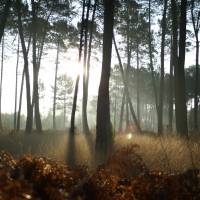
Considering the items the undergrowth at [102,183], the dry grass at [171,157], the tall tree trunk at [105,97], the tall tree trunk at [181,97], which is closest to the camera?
the undergrowth at [102,183]

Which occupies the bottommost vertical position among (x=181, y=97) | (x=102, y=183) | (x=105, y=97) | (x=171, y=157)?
(x=171, y=157)

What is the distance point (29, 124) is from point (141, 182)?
57.0 ft

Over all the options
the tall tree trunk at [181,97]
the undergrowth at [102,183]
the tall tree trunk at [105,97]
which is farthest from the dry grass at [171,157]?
the tall tree trunk at [181,97]

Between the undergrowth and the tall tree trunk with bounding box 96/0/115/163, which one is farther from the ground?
the tall tree trunk with bounding box 96/0/115/163

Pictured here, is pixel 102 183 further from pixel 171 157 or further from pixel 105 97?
pixel 105 97

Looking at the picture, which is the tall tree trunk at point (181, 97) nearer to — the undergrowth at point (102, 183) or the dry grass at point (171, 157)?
the dry grass at point (171, 157)

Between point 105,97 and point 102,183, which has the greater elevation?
point 105,97

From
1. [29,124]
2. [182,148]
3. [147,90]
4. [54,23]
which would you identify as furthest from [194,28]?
[147,90]

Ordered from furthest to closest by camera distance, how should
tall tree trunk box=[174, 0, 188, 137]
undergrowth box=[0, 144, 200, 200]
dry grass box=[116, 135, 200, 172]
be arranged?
tall tree trunk box=[174, 0, 188, 137], dry grass box=[116, 135, 200, 172], undergrowth box=[0, 144, 200, 200]

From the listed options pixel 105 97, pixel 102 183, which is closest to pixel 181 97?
pixel 105 97

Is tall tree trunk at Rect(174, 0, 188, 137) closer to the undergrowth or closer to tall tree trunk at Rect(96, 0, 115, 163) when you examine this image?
tall tree trunk at Rect(96, 0, 115, 163)

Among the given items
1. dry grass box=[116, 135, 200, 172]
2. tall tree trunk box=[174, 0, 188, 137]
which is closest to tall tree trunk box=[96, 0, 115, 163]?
dry grass box=[116, 135, 200, 172]

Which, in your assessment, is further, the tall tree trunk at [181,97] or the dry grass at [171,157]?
the tall tree trunk at [181,97]

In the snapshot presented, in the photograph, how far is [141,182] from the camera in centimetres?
416
